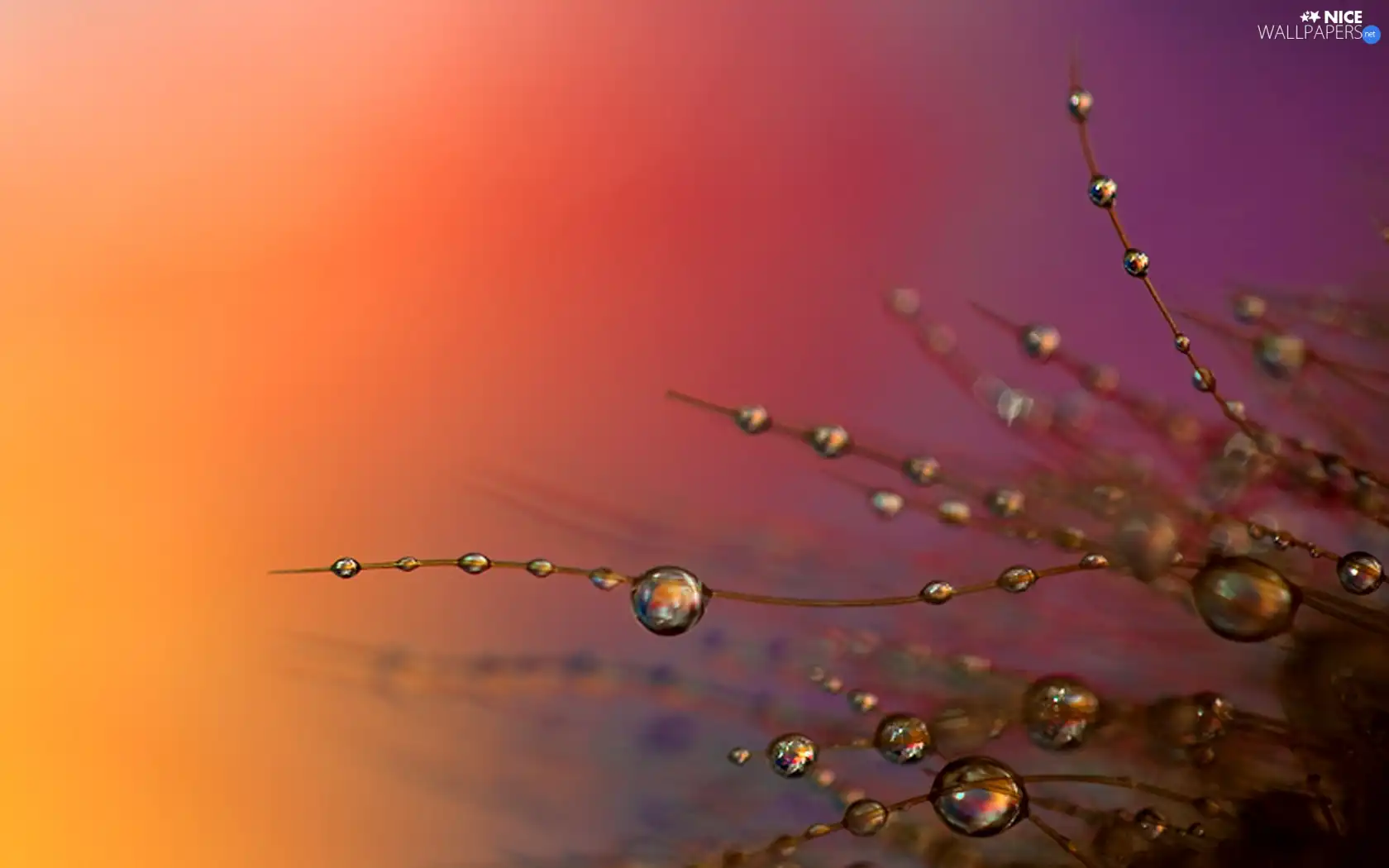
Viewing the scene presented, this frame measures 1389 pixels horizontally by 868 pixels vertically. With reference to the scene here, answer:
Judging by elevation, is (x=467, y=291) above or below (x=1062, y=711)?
above

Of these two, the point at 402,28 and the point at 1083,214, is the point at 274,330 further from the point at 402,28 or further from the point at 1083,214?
the point at 1083,214

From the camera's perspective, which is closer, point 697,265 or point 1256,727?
point 1256,727

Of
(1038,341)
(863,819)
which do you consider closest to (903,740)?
(863,819)

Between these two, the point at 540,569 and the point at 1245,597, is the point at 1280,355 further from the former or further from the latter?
the point at 540,569

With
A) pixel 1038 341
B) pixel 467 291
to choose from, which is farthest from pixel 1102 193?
pixel 467 291

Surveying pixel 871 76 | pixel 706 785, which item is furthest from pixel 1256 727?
pixel 871 76

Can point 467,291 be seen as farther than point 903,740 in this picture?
Yes
